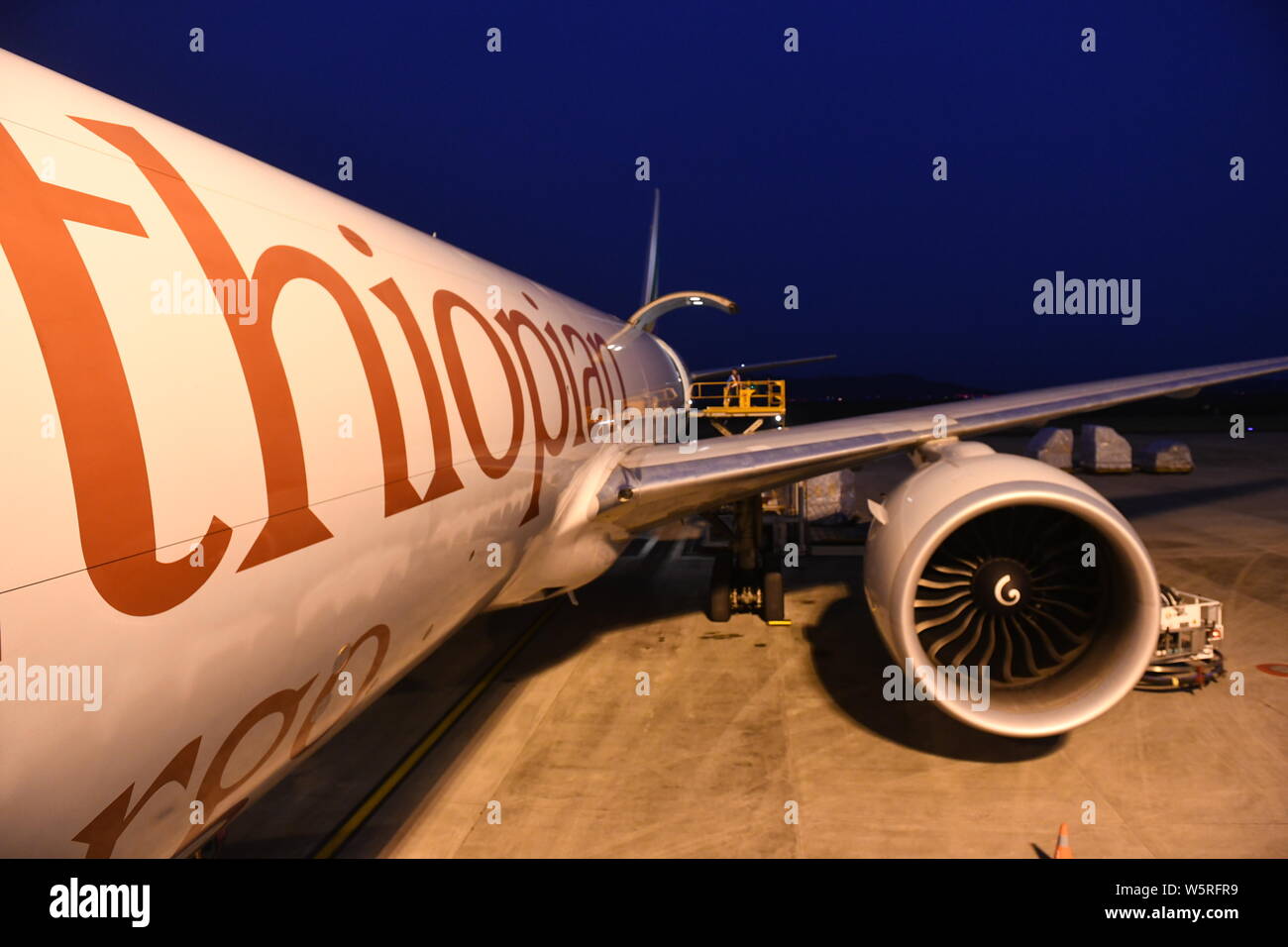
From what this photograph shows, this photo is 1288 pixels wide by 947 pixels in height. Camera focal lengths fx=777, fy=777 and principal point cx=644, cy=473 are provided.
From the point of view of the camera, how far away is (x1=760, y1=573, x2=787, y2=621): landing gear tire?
9711 mm

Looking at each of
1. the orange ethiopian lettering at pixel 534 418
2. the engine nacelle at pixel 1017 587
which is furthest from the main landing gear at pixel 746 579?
the orange ethiopian lettering at pixel 534 418

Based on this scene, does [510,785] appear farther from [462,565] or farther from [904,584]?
[904,584]

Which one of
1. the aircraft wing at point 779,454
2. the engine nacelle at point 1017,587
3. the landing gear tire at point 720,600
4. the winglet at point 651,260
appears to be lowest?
the landing gear tire at point 720,600

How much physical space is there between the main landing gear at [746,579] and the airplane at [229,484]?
4185mm

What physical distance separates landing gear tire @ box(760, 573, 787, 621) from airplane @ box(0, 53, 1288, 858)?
13.6ft

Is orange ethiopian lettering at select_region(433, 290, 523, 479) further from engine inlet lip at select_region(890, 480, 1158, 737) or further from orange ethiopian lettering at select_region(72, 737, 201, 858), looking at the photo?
engine inlet lip at select_region(890, 480, 1158, 737)

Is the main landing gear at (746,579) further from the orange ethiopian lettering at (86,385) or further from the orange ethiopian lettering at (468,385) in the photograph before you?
the orange ethiopian lettering at (86,385)

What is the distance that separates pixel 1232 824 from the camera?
5.07 metres

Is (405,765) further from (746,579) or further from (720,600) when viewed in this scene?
(746,579)

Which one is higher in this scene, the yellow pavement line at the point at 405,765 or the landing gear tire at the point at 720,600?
the landing gear tire at the point at 720,600

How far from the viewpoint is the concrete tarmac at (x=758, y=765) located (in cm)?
502

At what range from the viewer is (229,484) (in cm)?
233
